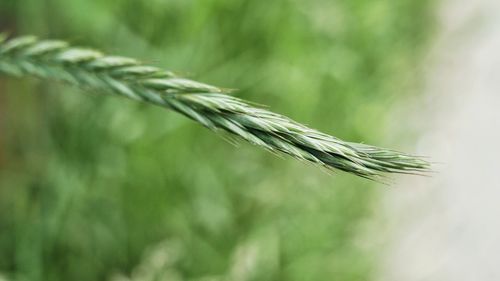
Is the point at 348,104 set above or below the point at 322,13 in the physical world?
below

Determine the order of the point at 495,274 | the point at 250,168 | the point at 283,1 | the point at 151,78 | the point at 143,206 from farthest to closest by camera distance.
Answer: the point at 495,274 < the point at 283,1 < the point at 250,168 < the point at 143,206 < the point at 151,78

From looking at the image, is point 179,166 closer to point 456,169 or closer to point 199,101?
point 456,169

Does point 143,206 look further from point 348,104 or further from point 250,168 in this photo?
point 348,104

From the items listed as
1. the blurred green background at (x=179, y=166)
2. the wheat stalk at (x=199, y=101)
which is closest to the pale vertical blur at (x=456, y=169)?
the blurred green background at (x=179, y=166)

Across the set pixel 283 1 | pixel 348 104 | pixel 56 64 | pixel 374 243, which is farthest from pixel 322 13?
pixel 56 64

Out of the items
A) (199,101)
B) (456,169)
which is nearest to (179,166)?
(456,169)

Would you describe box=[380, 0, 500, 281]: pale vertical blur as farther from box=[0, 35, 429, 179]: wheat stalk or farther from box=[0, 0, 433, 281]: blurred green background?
box=[0, 35, 429, 179]: wheat stalk

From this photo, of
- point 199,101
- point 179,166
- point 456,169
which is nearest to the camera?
point 199,101

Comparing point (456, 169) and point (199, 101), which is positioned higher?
point (456, 169)
